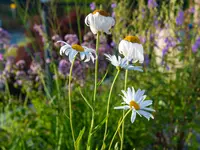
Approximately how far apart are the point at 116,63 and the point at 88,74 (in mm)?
1464

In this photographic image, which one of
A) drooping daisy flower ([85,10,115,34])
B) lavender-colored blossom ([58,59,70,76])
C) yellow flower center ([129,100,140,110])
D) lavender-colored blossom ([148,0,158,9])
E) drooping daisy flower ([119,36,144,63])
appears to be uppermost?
lavender-colored blossom ([148,0,158,9])

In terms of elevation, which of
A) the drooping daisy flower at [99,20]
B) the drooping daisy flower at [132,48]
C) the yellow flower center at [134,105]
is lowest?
the yellow flower center at [134,105]

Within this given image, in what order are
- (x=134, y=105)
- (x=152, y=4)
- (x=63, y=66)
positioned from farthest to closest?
(x=152, y=4) < (x=63, y=66) < (x=134, y=105)

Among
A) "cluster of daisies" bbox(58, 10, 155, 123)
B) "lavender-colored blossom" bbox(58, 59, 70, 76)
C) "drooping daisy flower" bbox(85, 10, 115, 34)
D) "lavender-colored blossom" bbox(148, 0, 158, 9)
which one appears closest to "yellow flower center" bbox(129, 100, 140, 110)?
"cluster of daisies" bbox(58, 10, 155, 123)

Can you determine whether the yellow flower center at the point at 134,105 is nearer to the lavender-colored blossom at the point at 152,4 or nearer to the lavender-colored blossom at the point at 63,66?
the lavender-colored blossom at the point at 63,66

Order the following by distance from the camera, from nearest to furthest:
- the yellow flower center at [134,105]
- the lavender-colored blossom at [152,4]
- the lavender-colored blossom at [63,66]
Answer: the yellow flower center at [134,105] → the lavender-colored blossom at [63,66] → the lavender-colored blossom at [152,4]

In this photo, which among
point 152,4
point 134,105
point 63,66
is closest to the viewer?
point 134,105

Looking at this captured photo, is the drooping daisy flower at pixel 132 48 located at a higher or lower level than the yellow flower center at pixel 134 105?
higher

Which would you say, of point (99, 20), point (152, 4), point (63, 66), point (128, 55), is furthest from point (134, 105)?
point (152, 4)

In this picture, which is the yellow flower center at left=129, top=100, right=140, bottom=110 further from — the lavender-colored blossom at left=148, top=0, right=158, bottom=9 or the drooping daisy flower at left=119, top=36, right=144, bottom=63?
the lavender-colored blossom at left=148, top=0, right=158, bottom=9

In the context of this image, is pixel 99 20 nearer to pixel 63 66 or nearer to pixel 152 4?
pixel 63 66

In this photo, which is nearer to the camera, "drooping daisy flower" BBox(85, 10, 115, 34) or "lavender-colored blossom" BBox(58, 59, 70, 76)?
"drooping daisy flower" BBox(85, 10, 115, 34)

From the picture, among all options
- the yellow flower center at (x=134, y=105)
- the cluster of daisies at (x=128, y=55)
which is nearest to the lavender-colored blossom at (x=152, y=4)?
the cluster of daisies at (x=128, y=55)

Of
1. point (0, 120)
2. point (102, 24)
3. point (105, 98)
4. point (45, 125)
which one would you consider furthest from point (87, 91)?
point (102, 24)
